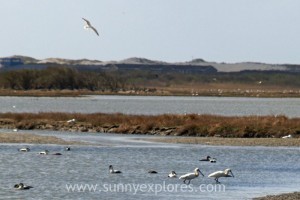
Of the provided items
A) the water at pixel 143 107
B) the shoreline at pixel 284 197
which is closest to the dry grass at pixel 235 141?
the shoreline at pixel 284 197

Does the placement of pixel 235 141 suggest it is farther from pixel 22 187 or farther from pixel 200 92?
pixel 200 92

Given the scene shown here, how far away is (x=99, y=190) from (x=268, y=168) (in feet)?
28.1

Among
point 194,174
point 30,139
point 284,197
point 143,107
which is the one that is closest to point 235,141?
point 30,139

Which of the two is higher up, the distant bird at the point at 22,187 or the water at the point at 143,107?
the distant bird at the point at 22,187

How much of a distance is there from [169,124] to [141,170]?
1879 cm

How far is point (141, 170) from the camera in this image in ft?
113

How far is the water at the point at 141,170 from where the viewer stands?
A: 2881 cm

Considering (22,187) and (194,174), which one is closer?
(22,187)

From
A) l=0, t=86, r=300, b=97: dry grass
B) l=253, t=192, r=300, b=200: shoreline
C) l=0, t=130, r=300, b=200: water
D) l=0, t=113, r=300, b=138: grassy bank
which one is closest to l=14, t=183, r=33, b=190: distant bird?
l=0, t=130, r=300, b=200: water

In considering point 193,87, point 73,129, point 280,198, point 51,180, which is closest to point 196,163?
point 51,180

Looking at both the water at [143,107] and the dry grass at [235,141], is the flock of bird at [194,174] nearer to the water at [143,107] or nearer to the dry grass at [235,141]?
the dry grass at [235,141]

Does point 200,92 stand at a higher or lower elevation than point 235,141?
lower

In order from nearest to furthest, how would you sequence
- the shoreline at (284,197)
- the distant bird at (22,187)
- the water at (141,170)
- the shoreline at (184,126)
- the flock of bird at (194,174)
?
the shoreline at (284,197) < the water at (141,170) < the distant bird at (22,187) < the flock of bird at (194,174) < the shoreline at (184,126)

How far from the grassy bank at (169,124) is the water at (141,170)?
5.33 meters
